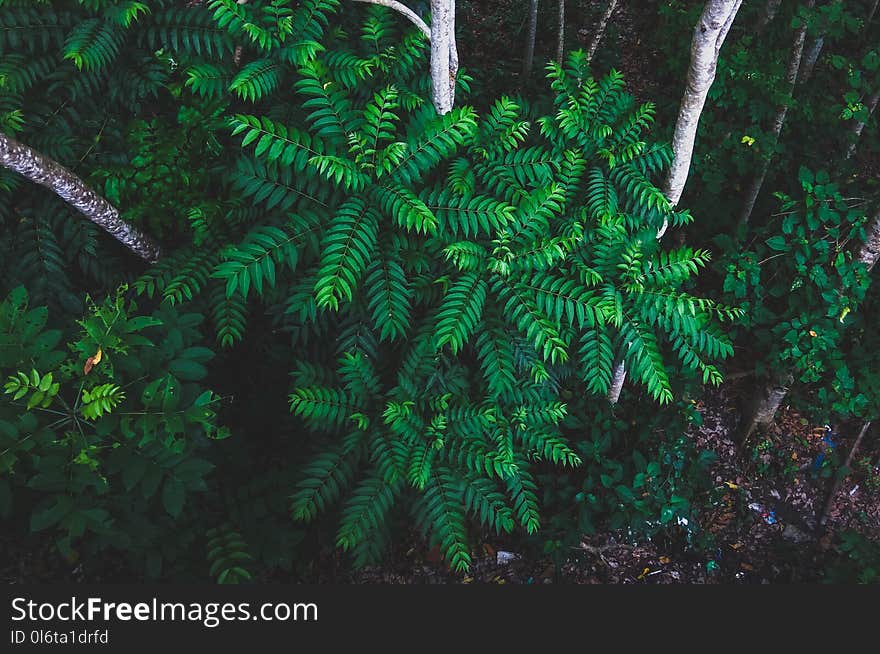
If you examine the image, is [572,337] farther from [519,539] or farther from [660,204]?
[519,539]

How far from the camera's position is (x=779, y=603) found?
12.2 ft

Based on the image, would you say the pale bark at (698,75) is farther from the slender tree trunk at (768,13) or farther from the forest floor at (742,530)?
the forest floor at (742,530)

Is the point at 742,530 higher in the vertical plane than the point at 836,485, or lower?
lower

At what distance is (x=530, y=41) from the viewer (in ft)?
18.5

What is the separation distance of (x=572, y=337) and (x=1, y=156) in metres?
4.24

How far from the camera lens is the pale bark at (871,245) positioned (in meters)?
4.67

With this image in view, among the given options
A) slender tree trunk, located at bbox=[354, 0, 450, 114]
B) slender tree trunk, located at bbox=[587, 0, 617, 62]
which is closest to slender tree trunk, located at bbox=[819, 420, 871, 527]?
slender tree trunk, located at bbox=[587, 0, 617, 62]

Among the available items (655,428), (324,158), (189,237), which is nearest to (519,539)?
(655,428)

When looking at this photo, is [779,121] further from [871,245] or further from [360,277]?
[360,277]

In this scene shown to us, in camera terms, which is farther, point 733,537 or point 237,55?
point 733,537

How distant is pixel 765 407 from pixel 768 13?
3975 millimetres

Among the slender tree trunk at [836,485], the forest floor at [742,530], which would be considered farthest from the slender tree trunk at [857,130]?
the slender tree trunk at [836,485]

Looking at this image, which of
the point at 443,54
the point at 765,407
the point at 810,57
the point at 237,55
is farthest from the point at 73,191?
the point at 810,57

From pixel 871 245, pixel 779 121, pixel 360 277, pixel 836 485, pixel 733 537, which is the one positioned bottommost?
pixel 733 537
